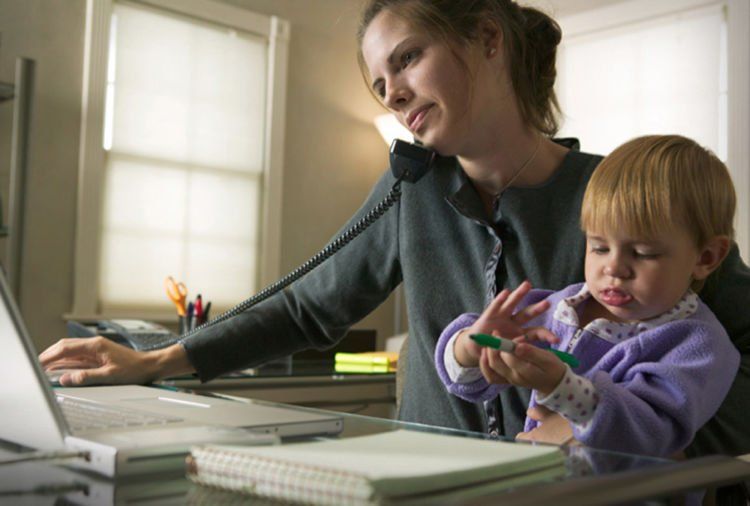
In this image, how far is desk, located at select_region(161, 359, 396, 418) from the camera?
176 centimetres

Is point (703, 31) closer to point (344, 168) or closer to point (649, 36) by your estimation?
point (649, 36)

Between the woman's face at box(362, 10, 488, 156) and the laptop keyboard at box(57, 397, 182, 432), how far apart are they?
2.08 feet

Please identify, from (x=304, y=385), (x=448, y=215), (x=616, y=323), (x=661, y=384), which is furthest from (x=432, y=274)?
(x=304, y=385)

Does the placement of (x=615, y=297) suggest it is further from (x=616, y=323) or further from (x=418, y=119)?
(x=418, y=119)

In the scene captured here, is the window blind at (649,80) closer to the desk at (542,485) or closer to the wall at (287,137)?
the wall at (287,137)

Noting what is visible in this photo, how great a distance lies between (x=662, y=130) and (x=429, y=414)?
3.24 m

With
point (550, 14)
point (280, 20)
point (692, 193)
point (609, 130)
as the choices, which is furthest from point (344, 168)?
point (692, 193)

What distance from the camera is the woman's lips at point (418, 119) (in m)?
1.22

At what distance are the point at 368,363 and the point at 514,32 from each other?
1.07 metres

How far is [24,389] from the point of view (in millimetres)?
605

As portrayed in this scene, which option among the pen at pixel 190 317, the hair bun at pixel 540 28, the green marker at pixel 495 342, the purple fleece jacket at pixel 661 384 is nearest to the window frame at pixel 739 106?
the pen at pixel 190 317

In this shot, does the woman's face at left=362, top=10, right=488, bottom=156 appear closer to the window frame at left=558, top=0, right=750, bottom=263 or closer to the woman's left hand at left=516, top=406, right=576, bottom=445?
the woman's left hand at left=516, top=406, right=576, bottom=445

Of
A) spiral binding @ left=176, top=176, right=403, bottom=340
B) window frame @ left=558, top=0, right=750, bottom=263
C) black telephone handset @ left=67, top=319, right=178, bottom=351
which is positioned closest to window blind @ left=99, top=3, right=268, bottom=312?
black telephone handset @ left=67, top=319, right=178, bottom=351

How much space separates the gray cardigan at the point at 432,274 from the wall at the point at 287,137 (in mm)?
2155
